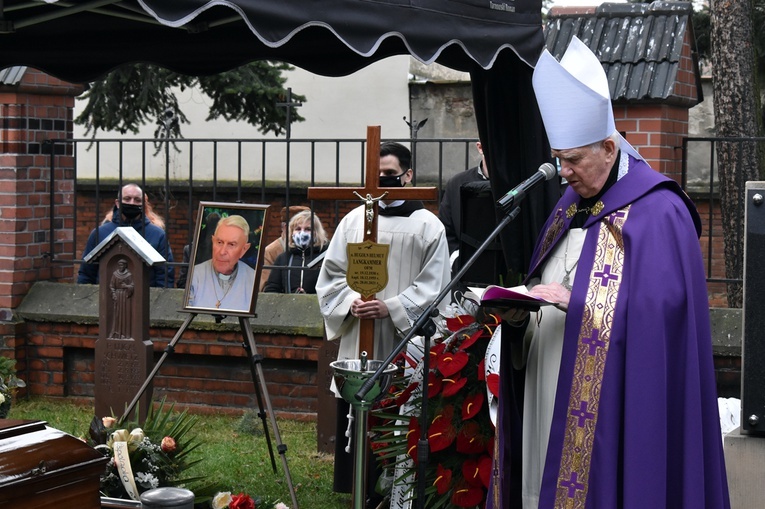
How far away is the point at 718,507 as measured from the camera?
3.55 meters

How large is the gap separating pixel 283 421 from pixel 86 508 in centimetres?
451

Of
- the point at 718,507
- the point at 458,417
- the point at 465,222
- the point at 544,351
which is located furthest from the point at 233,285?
the point at 718,507

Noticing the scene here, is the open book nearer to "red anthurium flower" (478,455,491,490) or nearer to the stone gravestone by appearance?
"red anthurium flower" (478,455,491,490)

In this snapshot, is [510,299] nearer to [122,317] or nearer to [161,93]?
[122,317]

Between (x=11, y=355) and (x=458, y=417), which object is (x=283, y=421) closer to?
(x=11, y=355)

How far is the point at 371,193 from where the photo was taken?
515cm

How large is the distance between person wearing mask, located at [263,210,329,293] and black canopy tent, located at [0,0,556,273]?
235 cm

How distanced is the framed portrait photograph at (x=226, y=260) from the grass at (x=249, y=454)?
0.77 m

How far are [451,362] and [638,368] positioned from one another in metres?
1.31

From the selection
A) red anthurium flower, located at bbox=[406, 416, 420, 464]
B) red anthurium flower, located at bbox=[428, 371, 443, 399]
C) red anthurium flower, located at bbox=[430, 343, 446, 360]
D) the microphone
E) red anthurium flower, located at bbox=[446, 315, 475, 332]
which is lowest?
red anthurium flower, located at bbox=[406, 416, 420, 464]

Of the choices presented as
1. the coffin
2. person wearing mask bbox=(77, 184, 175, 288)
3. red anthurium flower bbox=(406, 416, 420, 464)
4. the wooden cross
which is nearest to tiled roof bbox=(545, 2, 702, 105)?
the wooden cross

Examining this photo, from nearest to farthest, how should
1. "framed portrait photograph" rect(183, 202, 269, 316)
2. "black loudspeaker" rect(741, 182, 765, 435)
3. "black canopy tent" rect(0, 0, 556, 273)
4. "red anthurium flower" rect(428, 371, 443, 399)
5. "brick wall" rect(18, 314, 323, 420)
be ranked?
"black loudspeaker" rect(741, 182, 765, 435) < "black canopy tent" rect(0, 0, 556, 273) < "red anthurium flower" rect(428, 371, 443, 399) < "framed portrait photograph" rect(183, 202, 269, 316) < "brick wall" rect(18, 314, 323, 420)

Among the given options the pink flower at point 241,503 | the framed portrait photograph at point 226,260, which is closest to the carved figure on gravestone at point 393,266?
the framed portrait photograph at point 226,260

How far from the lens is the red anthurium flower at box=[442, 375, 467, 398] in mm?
4590
